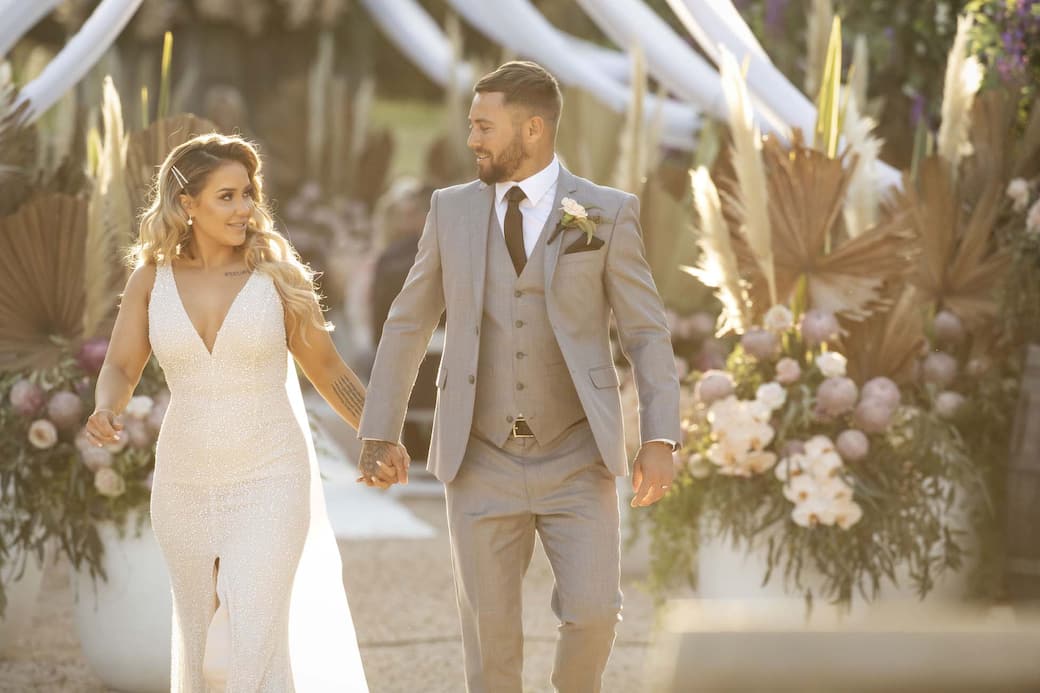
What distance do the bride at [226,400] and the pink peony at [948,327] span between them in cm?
260

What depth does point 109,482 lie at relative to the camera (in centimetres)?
533

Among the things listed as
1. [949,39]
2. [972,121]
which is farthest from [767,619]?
[949,39]

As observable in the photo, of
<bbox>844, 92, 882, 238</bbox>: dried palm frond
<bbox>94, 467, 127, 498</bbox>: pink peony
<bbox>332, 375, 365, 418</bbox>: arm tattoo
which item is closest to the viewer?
<bbox>332, 375, 365, 418</bbox>: arm tattoo

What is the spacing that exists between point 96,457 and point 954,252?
3003 mm

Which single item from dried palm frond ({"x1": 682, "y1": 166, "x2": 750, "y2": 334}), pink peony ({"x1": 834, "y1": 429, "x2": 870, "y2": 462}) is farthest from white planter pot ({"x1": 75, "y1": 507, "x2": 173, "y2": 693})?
pink peony ({"x1": 834, "y1": 429, "x2": 870, "y2": 462})

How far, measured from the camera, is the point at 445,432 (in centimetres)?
391

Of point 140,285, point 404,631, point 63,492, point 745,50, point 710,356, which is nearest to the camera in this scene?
point 140,285

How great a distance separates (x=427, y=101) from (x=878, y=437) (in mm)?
Result: 16121

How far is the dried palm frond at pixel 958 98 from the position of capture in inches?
240

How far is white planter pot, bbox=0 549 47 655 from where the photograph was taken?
5.84 m

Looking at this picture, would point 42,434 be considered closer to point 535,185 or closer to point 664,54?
point 535,185

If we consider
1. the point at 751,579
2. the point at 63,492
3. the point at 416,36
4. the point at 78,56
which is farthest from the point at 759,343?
the point at 416,36

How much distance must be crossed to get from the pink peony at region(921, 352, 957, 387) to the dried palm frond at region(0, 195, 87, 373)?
9.22 ft

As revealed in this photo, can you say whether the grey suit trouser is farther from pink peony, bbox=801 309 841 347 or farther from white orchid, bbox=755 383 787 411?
pink peony, bbox=801 309 841 347
